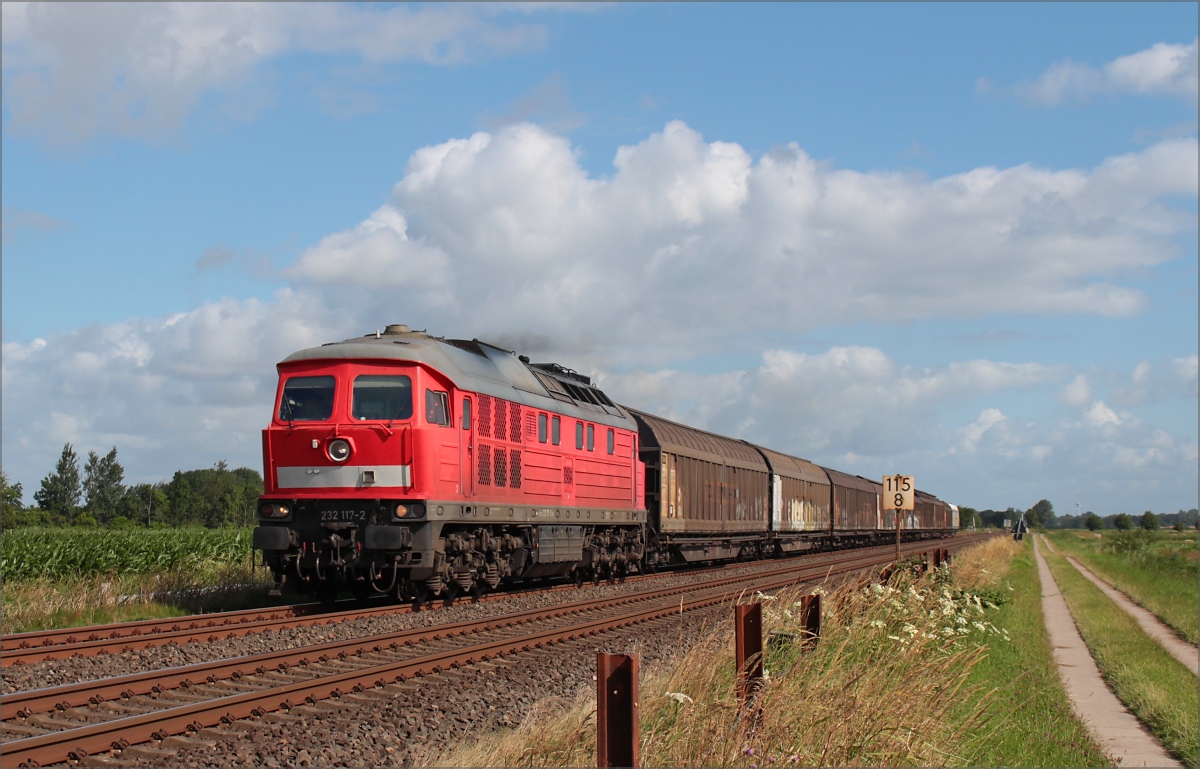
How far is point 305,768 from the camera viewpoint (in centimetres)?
751

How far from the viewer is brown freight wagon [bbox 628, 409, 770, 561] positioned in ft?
93.3

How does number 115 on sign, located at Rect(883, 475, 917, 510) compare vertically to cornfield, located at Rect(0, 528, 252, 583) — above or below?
above

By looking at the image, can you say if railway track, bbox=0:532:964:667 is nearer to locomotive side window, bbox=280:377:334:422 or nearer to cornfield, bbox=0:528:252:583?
locomotive side window, bbox=280:377:334:422

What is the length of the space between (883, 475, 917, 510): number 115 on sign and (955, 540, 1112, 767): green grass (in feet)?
17.2

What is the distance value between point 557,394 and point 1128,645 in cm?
1205

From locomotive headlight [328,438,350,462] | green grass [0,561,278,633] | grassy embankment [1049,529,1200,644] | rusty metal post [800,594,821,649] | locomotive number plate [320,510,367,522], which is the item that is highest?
locomotive headlight [328,438,350,462]

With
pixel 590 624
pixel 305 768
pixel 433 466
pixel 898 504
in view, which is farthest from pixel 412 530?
pixel 898 504

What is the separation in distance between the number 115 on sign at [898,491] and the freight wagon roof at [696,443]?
6416 millimetres

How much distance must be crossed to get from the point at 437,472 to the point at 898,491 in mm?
12355

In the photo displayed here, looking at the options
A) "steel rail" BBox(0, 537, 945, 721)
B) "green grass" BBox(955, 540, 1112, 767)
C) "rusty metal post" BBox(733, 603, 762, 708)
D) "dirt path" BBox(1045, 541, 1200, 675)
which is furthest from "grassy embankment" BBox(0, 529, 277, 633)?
"dirt path" BBox(1045, 541, 1200, 675)

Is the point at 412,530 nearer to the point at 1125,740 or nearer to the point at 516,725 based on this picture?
the point at 516,725

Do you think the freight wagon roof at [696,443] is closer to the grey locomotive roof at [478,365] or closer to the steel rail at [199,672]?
the grey locomotive roof at [478,365]

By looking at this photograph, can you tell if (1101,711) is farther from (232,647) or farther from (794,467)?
(794,467)

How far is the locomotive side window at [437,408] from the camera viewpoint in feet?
53.8
